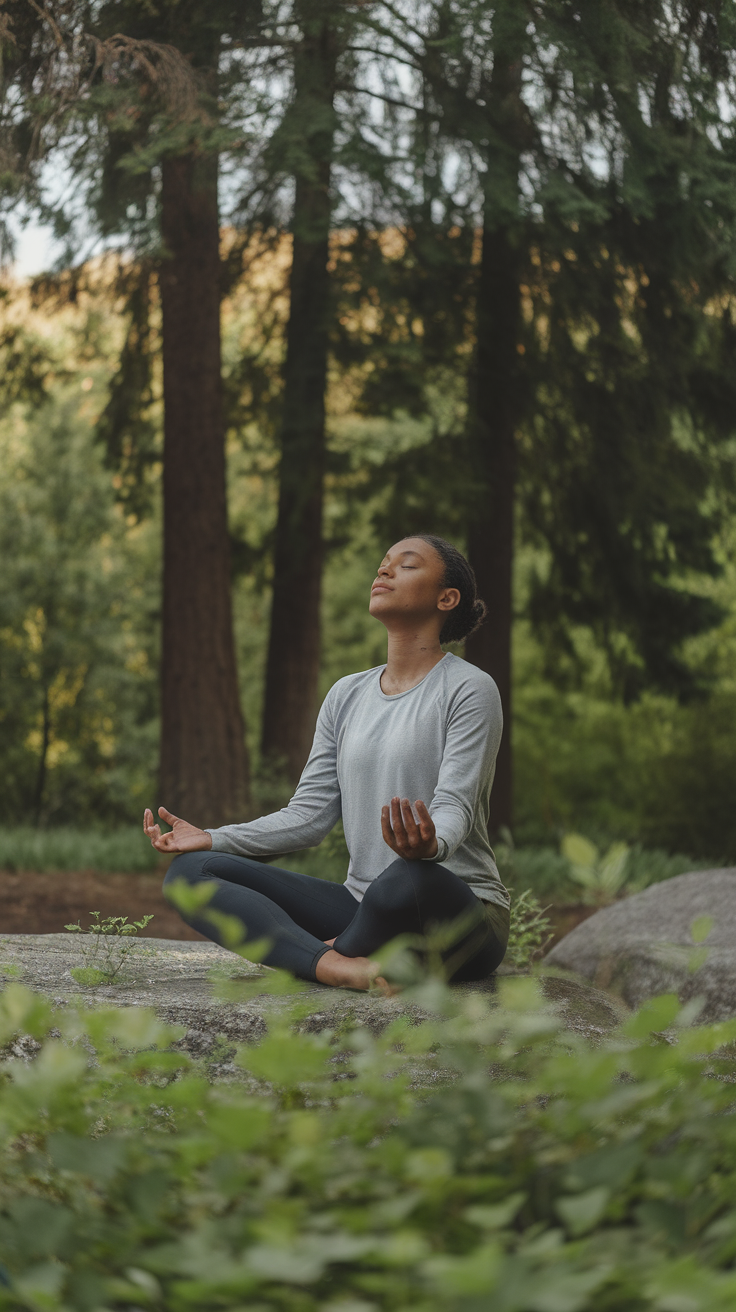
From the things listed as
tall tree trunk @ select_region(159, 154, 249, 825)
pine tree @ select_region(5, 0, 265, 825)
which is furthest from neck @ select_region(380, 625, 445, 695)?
tall tree trunk @ select_region(159, 154, 249, 825)

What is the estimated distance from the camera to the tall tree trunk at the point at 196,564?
26.8 feet

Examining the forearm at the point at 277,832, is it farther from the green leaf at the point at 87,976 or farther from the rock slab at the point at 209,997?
the green leaf at the point at 87,976

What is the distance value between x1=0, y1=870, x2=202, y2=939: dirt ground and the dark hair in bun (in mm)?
3460

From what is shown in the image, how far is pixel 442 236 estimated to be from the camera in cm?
810

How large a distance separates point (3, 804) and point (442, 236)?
12.6m

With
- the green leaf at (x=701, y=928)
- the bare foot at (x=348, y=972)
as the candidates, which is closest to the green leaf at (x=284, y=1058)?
the green leaf at (x=701, y=928)

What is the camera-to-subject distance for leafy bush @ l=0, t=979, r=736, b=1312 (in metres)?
0.96

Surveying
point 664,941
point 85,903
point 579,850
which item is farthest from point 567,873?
point 579,850

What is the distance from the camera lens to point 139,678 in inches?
684

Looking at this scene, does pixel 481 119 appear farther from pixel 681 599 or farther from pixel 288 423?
pixel 681 599

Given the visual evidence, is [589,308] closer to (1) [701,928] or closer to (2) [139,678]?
(1) [701,928]

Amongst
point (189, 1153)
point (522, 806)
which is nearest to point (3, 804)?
point (522, 806)

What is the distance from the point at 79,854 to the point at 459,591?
6063 millimetres

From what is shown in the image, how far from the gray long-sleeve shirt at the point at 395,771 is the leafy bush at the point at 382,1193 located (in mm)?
1519
